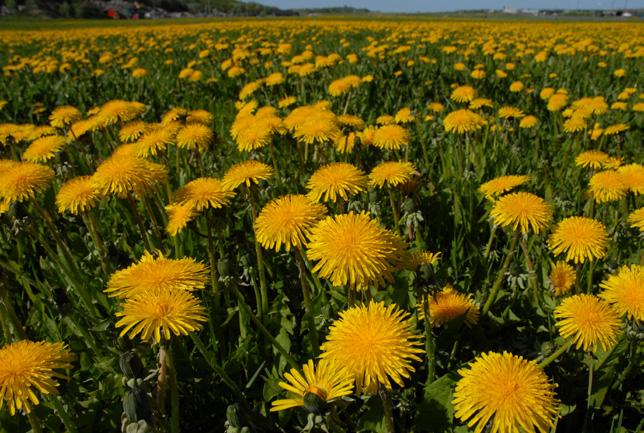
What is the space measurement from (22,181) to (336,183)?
4.64 ft

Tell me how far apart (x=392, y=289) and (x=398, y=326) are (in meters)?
0.78

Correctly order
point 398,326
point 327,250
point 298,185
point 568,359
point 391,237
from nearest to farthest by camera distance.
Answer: point 398,326 → point 327,250 → point 391,237 → point 568,359 → point 298,185

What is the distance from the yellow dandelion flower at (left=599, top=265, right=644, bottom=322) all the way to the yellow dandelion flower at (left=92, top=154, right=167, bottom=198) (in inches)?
72.4

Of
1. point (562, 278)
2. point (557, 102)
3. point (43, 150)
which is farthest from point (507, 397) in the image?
point (557, 102)

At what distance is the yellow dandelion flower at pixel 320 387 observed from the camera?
41.7 inches

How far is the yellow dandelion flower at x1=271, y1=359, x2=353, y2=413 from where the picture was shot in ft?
3.48

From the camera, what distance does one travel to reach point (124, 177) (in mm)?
1886

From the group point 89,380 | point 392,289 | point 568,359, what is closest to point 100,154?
point 89,380

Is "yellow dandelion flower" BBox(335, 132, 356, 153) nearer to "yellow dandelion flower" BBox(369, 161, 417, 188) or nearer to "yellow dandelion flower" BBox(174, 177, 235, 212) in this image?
"yellow dandelion flower" BBox(369, 161, 417, 188)

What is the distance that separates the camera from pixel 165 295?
1.20m

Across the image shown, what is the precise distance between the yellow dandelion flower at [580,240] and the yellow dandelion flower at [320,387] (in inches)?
42.7

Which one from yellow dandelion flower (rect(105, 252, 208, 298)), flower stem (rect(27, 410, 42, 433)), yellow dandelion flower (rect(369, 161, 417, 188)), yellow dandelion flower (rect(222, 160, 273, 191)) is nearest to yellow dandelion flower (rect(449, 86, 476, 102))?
yellow dandelion flower (rect(369, 161, 417, 188))

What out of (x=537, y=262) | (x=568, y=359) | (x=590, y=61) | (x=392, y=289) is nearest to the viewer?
(x=568, y=359)

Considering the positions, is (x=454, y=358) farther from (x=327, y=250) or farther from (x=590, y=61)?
(x=590, y=61)
